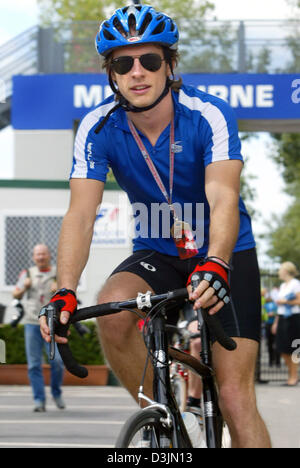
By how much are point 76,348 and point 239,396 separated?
1156 centimetres

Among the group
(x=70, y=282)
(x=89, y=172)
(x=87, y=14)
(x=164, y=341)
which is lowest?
(x=164, y=341)

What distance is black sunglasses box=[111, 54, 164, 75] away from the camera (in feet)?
12.5

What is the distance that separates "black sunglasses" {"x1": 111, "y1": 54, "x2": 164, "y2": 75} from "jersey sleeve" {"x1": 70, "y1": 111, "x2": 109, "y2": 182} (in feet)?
0.94

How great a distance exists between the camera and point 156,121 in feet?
12.9

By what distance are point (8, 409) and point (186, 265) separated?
764 centimetres

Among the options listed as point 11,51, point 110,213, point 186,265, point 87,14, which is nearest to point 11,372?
point 110,213

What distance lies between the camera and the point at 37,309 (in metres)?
11.1

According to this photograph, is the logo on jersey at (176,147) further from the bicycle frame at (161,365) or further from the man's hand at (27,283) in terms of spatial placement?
the man's hand at (27,283)

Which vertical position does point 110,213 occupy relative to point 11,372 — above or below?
above

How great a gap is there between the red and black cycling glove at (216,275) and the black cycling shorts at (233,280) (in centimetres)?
68

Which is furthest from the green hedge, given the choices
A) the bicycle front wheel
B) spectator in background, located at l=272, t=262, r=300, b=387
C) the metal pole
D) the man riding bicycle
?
the bicycle front wheel

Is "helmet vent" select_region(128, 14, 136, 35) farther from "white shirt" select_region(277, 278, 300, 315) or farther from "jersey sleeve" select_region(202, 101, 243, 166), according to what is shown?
"white shirt" select_region(277, 278, 300, 315)
